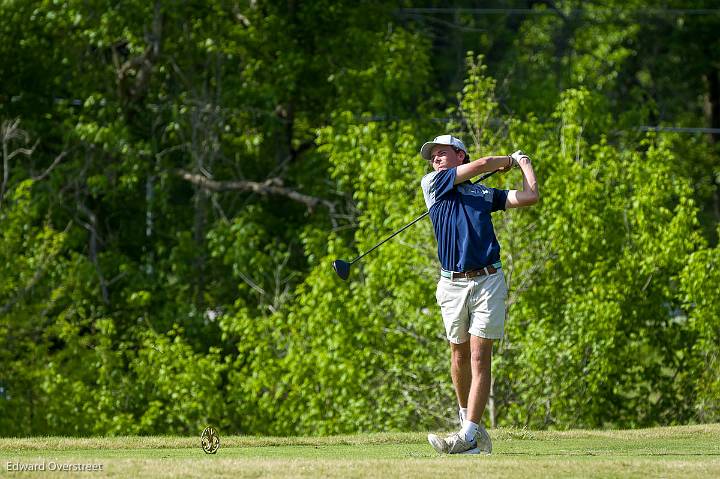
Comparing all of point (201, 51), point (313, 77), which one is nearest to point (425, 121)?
point (313, 77)

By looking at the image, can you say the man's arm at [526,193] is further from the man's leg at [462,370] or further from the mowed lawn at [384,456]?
the mowed lawn at [384,456]

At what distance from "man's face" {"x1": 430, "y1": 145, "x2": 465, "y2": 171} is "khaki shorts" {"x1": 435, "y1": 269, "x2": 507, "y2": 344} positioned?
0.70 meters

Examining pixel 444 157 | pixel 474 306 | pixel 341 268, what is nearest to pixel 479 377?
pixel 474 306

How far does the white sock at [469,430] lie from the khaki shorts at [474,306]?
1.67 feet

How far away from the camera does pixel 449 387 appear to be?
1706 centimetres

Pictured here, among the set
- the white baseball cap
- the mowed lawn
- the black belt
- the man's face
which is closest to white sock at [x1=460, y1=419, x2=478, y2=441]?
the mowed lawn

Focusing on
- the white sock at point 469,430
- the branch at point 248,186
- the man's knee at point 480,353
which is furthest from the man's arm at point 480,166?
the branch at point 248,186

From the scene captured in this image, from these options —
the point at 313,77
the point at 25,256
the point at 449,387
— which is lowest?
the point at 449,387

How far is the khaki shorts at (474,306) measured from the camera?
309 inches

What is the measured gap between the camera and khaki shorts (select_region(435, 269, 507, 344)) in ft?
25.8

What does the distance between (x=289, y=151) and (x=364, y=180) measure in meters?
5.29

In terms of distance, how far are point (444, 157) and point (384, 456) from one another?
5.99ft

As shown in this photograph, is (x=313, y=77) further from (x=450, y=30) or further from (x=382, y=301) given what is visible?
(x=450, y=30)

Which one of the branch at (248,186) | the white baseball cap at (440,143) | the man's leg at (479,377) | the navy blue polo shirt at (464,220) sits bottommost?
the man's leg at (479,377)
